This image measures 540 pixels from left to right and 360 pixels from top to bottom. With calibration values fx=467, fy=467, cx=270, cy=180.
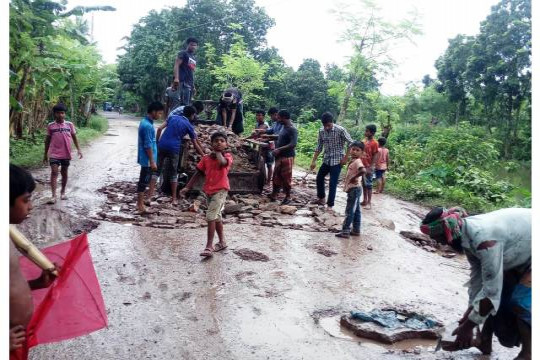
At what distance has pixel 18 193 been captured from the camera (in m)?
2.13

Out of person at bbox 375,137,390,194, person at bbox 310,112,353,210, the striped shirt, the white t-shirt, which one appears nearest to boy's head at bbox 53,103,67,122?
person at bbox 310,112,353,210

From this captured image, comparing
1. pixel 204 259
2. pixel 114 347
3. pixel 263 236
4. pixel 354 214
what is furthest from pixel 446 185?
pixel 114 347

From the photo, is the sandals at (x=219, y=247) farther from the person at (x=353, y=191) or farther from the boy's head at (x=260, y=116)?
the boy's head at (x=260, y=116)

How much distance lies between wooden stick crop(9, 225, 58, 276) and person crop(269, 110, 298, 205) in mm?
6577

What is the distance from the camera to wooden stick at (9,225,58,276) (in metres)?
2.15

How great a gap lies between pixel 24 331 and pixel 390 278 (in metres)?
4.30

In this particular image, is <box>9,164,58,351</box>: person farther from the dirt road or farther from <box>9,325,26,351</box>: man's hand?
the dirt road

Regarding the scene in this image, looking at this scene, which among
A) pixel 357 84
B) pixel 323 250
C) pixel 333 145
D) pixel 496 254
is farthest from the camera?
pixel 357 84

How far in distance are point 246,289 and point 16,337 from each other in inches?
116

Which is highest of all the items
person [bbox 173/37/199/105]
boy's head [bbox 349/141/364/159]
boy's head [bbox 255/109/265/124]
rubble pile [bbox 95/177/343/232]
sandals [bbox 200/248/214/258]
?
person [bbox 173/37/199/105]

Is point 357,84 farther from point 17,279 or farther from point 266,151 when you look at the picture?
point 17,279

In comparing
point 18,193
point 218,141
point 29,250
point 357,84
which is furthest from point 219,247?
point 357,84

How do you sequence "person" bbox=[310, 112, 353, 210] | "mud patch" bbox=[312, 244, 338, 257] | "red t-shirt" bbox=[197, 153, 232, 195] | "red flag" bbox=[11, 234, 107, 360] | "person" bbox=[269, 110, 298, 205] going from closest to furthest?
"red flag" bbox=[11, 234, 107, 360]
"red t-shirt" bbox=[197, 153, 232, 195]
"mud patch" bbox=[312, 244, 338, 257]
"person" bbox=[310, 112, 353, 210]
"person" bbox=[269, 110, 298, 205]

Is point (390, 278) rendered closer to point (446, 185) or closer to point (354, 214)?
point (354, 214)
